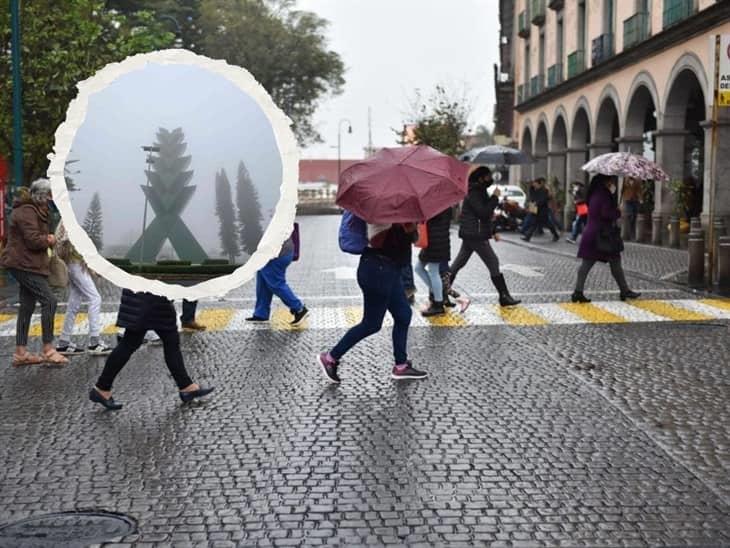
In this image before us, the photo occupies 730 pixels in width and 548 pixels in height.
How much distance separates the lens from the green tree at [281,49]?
204 ft

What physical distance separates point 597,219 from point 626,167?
4.27ft

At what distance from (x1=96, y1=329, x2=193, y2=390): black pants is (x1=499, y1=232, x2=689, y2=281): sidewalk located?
34.6 ft

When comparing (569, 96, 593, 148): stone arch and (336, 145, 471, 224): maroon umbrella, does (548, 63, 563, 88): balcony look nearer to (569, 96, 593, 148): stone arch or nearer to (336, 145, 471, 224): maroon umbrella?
(569, 96, 593, 148): stone arch

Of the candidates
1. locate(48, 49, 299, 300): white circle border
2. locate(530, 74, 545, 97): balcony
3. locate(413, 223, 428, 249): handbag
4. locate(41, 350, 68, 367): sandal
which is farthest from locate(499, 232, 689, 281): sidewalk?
locate(530, 74, 545, 97): balcony

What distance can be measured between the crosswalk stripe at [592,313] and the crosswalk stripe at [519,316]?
518mm

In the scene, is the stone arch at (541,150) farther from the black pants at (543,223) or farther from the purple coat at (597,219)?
the purple coat at (597,219)

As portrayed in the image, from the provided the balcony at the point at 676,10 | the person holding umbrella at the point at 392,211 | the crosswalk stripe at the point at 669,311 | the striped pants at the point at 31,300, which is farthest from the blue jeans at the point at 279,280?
the balcony at the point at 676,10

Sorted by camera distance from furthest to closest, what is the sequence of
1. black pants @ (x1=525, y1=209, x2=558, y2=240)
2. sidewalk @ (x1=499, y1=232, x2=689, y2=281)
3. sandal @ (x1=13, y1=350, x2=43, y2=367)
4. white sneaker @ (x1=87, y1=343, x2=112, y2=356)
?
black pants @ (x1=525, y1=209, x2=558, y2=240), sidewalk @ (x1=499, y1=232, x2=689, y2=281), white sneaker @ (x1=87, y1=343, x2=112, y2=356), sandal @ (x1=13, y1=350, x2=43, y2=367)

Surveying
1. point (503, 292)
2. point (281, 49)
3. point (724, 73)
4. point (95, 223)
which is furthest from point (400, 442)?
point (281, 49)

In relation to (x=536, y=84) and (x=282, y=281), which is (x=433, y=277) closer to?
(x=282, y=281)

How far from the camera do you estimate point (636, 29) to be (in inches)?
1080

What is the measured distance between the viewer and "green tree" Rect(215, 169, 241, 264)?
5.27 m

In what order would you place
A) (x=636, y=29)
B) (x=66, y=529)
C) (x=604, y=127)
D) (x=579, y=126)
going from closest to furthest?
(x=66, y=529) < (x=636, y=29) < (x=604, y=127) < (x=579, y=126)

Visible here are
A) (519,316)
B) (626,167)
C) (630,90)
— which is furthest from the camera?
(630,90)
